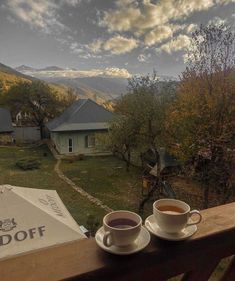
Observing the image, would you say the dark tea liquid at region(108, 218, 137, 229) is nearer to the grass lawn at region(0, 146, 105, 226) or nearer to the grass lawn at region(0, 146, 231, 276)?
the grass lawn at region(0, 146, 105, 226)

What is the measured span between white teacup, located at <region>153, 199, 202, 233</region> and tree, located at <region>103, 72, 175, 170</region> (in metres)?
13.7

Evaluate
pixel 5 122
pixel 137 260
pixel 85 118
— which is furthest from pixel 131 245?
pixel 5 122

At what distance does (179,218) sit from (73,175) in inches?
819

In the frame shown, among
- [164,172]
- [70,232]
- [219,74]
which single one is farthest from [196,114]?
[70,232]

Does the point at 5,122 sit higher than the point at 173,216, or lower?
lower

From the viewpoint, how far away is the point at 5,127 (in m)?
38.5

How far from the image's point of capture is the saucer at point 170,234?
133 centimetres

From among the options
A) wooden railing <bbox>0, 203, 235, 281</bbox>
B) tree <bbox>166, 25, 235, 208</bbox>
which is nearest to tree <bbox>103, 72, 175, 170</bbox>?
tree <bbox>166, 25, 235, 208</bbox>

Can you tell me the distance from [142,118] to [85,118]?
708 inches

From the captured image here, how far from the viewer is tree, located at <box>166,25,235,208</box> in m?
13.8

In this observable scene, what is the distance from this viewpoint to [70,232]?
20.1 ft

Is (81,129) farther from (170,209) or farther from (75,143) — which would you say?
(170,209)

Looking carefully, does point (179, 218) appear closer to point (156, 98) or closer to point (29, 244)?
point (29, 244)

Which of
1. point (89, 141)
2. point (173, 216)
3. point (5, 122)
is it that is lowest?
point (89, 141)
